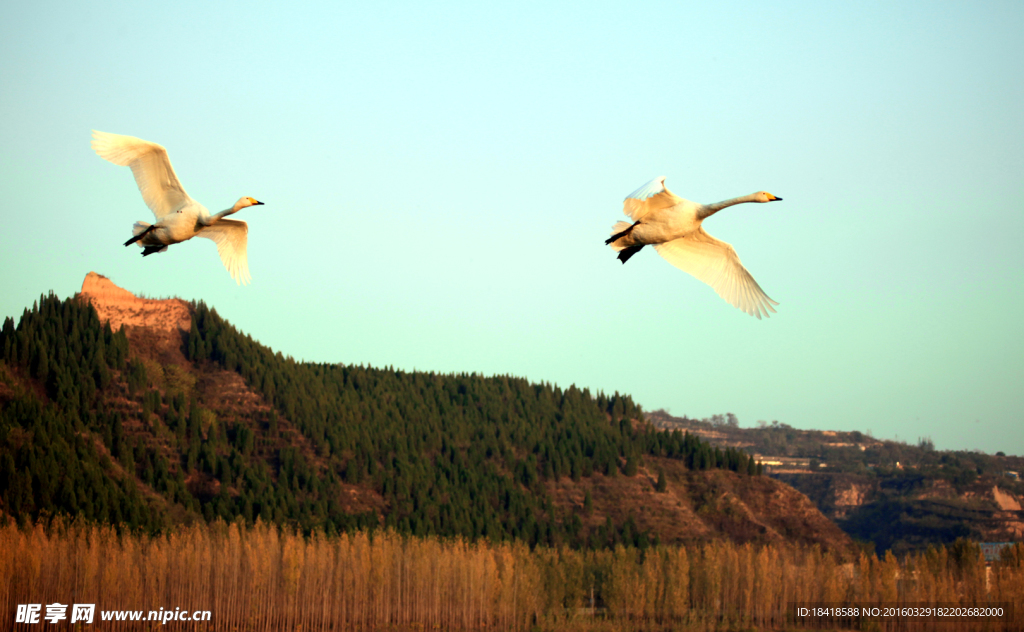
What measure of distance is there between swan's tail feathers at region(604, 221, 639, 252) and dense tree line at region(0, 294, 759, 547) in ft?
215

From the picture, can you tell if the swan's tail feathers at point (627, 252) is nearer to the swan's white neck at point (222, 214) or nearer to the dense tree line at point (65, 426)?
the swan's white neck at point (222, 214)

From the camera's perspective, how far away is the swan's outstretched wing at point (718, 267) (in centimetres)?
2278

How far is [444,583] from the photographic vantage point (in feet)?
224

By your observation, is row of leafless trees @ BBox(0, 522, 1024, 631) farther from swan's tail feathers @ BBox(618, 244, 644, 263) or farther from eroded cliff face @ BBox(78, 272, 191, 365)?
eroded cliff face @ BBox(78, 272, 191, 365)

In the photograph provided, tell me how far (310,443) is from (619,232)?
320 feet

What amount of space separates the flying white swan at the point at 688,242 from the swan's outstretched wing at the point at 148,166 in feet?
32.0

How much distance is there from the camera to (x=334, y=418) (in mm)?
119812

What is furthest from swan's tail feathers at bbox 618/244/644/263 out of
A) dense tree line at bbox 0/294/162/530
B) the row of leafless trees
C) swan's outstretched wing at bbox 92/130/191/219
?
dense tree line at bbox 0/294/162/530

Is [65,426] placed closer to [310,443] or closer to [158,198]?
[310,443]

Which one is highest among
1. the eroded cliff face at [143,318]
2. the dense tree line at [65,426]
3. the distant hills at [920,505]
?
the eroded cliff face at [143,318]

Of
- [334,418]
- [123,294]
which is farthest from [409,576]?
[123,294]

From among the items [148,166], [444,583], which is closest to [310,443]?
[444,583]

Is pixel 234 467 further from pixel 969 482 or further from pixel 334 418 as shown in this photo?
pixel 969 482

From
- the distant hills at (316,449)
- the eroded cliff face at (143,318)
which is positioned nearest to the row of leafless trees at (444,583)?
the distant hills at (316,449)
